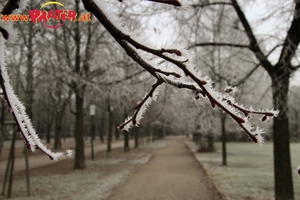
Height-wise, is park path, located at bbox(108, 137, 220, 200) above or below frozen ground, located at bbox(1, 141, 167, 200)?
below

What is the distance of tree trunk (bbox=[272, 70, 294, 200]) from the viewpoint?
6.48 meters

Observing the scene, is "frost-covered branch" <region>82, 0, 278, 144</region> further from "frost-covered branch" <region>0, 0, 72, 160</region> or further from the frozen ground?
the frozen ground

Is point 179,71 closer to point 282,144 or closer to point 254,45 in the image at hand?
point 282,144

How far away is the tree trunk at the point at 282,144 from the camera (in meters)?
6.48

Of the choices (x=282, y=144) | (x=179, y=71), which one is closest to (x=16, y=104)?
(x=179, y=71)

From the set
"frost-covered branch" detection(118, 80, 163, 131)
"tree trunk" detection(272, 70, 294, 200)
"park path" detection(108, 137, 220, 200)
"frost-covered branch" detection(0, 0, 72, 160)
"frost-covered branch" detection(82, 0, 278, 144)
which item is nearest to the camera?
"frost-covered branch" detection(82, 0, 278, 144)

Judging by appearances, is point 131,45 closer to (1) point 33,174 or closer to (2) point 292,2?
(2) point 292,2

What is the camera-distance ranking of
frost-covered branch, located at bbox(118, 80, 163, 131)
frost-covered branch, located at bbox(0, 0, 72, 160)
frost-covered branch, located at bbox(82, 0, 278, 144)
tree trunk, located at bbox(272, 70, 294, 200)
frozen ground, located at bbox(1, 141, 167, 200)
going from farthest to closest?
frozen ground, located at bbox(1, 141, 167, 200)
tree trunk, located at bbox(272, 70, 294, 200)
frost-covered branch, located at bbox(118, 80, 163, 131)
frost-covered branch, located at bbox(0, 0, 72, 160)
frost-covered branch, located at bbox(82, 0, 278, 144)

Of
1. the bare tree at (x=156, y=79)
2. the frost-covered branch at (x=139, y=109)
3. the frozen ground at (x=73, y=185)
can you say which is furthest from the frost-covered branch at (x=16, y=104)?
the frozen ground at (x=73, y=185)

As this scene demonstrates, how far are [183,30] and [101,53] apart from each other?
19.7 ft

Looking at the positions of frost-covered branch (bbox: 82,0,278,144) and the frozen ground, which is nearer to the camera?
frost-covered branch (bbox: 82,0,278,144)

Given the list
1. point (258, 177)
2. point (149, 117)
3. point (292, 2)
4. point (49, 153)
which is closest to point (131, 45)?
point (49, 153)

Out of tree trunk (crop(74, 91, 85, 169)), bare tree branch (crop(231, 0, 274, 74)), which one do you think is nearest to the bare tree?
bare tree branch (crop(231, 0, 274, 74))

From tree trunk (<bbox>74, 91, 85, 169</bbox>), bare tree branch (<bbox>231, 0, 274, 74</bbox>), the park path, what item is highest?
bare tree branch (<bbox>231, 0, 274, 74</bbox>)
